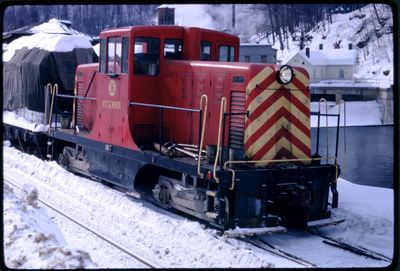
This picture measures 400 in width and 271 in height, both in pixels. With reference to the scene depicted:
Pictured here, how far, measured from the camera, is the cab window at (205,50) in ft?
33.5

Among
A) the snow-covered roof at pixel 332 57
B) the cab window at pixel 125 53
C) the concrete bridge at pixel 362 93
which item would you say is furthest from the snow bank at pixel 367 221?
Answer: the snow-covered roof at pixel 332 57

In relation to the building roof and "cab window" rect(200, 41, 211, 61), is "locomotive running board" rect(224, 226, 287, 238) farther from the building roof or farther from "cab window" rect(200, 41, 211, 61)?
the building roof

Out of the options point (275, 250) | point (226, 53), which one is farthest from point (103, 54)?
point (275, 250)

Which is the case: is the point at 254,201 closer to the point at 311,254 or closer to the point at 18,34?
the point at 311,254

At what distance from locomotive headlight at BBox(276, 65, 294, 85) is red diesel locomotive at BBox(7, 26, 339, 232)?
2 cm

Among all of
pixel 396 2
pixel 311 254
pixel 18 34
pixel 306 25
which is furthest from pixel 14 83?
pixel 306 25

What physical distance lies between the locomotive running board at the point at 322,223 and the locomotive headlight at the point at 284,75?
258cm

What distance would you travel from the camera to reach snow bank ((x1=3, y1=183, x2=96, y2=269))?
4957 millimetres

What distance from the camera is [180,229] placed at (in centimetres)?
820

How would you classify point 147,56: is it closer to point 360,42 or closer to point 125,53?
point 125,53

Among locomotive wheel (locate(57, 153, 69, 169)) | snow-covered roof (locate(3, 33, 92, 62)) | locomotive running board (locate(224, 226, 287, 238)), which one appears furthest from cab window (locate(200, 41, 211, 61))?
snow-covered roof (locate(3, 33, 92, 62))

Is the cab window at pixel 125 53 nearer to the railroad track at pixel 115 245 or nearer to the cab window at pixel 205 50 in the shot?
the cab window at pixel 205 50

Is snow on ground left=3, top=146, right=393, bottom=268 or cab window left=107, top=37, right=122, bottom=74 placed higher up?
cab window left=107, top=37, right=122, bottom=74

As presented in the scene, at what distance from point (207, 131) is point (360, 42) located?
135 ft
